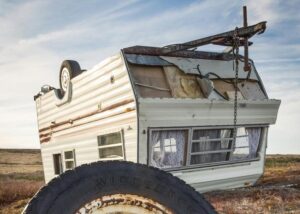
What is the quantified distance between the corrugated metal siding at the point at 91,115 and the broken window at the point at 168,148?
1.80 feet

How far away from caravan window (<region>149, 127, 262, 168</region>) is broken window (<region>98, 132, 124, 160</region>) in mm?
961

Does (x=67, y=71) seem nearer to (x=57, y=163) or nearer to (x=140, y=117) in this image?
(x=57, y=163)

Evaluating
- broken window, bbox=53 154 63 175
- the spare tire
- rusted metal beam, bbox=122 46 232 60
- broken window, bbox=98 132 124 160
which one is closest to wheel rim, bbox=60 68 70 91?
the spare tire

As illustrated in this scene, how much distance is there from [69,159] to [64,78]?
2857 millimetres

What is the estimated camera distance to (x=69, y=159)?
14.3 meters

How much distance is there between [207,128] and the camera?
419 inches

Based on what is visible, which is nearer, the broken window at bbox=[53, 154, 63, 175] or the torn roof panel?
the torn roof panel

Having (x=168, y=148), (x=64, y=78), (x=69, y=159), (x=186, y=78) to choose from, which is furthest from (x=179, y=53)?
(x=69, y=159)

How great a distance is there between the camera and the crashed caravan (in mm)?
9680

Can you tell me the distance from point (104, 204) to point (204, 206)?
2.13 feet

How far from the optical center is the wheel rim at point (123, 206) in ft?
7.50

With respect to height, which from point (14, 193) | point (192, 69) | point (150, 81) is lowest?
point (14, 193)

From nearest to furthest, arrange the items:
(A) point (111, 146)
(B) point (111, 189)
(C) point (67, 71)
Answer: (B) point (111, 189)
(A) point (111, 146)
(C) point (67, 71)

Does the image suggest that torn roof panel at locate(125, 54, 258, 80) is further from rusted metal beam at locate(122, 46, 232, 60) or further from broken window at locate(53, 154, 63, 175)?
broken window at locate(53, 154, 63, 175)
